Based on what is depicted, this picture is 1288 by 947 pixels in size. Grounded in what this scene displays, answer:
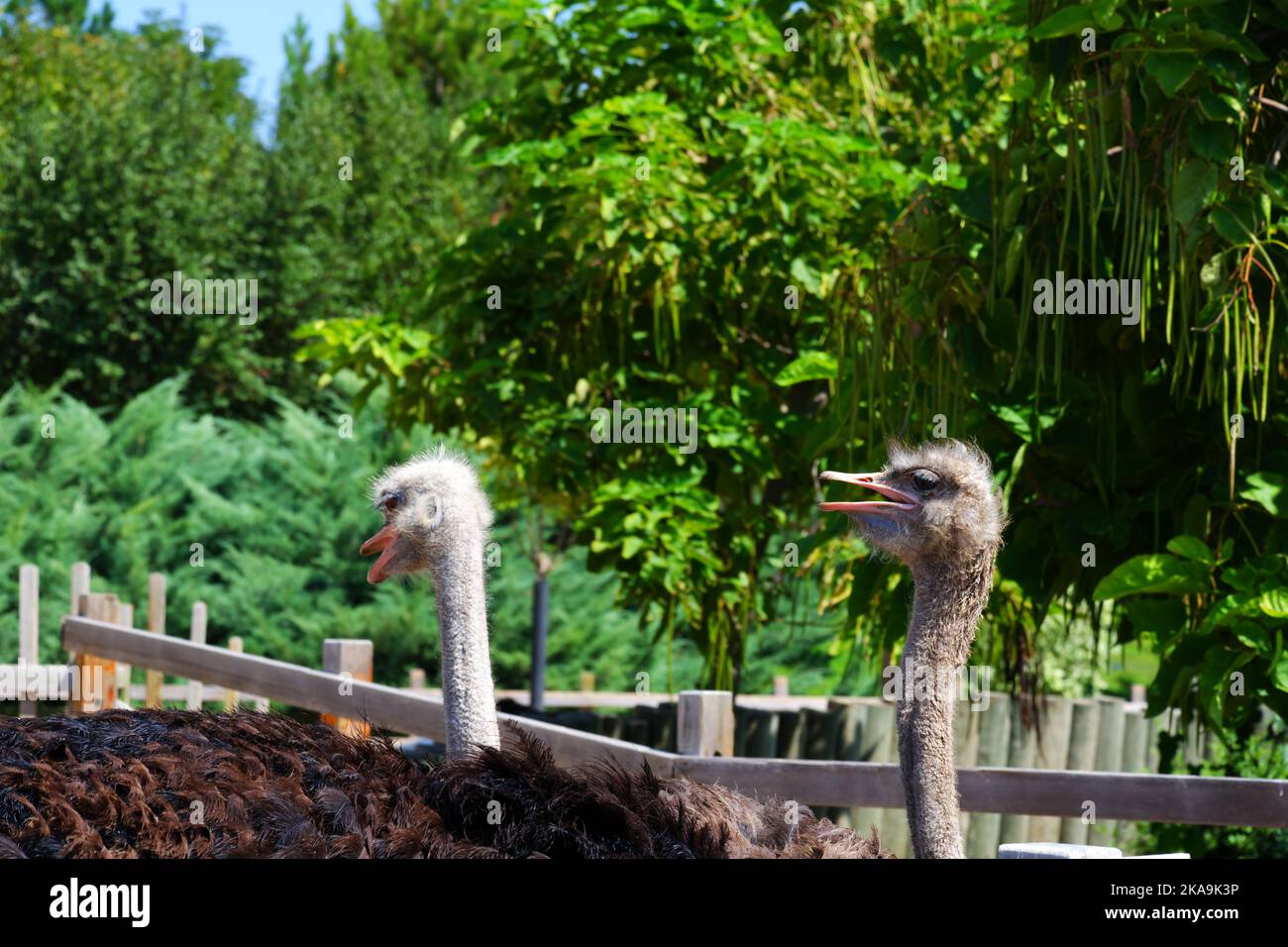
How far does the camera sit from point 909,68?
24.3ft

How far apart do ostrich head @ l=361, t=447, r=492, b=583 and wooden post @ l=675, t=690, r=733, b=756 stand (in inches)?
32.7

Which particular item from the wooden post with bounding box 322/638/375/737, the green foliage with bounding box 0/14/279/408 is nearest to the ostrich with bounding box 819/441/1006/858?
the wooden post with bounding box 322/638/375/737

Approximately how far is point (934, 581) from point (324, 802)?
1.26 meters

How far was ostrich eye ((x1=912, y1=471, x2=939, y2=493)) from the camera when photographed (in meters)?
3.34

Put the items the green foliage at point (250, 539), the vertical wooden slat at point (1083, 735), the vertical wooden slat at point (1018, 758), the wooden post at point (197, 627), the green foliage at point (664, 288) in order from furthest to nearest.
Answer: the green foliage at point (250, 539)
the wooden post at point (197, 627)
the vertical wooden slat at point (1083, 735)
the vertical wooden slat at point (1018, 758)
the green foliage at point (664, 288)

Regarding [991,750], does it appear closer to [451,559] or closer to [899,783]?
[899,783]

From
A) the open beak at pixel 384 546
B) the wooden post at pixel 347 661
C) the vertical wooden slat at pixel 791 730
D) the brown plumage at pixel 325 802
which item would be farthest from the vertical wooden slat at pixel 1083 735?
the brown plumage at pixel 325 802

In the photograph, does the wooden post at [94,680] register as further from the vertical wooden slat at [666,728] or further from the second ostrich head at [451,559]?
the second ostrich head at [451,559]

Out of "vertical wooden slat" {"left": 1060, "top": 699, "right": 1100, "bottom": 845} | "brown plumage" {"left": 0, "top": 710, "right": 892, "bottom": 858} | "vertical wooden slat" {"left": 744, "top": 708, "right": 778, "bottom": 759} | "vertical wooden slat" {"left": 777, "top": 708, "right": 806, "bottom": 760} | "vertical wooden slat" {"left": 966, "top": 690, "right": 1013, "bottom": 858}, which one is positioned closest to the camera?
"brown plumage" {"left": 0, "top": 710, "right": 892, "bottom": 858}

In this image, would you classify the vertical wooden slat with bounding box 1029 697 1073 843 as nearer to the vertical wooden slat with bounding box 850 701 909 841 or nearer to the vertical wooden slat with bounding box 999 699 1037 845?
the vertical wooden slat with bounding box 999 699 1037 845

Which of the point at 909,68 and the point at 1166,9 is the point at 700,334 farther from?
the point at 1166,9

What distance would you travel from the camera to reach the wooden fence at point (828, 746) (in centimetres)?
410

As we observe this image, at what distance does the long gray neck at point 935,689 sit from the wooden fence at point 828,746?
829mm

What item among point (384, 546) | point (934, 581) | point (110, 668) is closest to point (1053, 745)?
point (110, 668)
